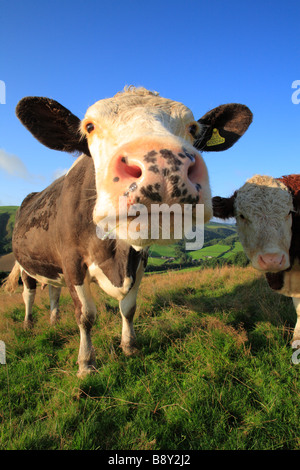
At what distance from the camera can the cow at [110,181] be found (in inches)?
60.7

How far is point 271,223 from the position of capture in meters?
3.23

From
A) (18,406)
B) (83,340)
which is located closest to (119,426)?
(18,406)

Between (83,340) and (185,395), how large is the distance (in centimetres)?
153

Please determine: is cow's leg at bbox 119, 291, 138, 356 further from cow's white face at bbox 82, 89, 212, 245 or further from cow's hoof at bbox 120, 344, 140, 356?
cow's white face at bbox 82, 89, 212, 245

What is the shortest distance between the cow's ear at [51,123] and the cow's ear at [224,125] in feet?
4.92

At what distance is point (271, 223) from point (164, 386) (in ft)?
7.36

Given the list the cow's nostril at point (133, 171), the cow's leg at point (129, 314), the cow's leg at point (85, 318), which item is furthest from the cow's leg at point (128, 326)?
the cow's nostril at point (133, 171)

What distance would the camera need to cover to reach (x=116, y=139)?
2021mm

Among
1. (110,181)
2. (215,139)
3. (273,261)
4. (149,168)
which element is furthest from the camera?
(215,139)

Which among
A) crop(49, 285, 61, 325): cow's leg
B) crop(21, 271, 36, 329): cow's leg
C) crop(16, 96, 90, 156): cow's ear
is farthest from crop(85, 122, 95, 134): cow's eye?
crop(21, 271, 36, 329): cow's leg

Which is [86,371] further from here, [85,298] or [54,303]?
[54,303]

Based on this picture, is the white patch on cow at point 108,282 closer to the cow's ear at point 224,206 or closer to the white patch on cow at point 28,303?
the cow's ear at point 224,206

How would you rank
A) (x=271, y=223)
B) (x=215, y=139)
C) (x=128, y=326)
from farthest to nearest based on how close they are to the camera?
(x=128, y=326) → (x=215, y=139) → (x=271, y=223)

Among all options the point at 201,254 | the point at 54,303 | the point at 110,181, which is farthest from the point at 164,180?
the point at 201,254
